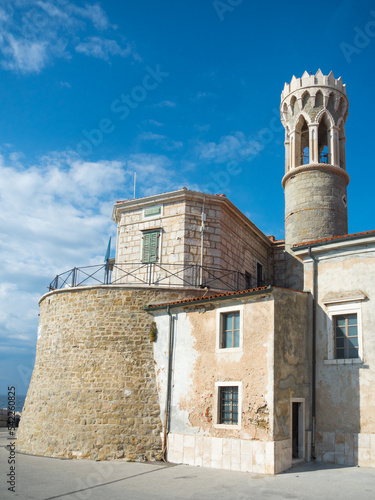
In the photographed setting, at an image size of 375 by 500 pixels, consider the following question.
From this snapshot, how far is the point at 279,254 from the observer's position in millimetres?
27500

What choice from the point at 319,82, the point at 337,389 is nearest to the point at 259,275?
the point at 319,82

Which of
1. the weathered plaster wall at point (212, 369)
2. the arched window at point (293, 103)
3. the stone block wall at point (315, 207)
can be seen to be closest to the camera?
the weathered plaster wall at point (212, 369)

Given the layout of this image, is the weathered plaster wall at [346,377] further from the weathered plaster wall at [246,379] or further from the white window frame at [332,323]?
the weathered plaster wall at [246,379]

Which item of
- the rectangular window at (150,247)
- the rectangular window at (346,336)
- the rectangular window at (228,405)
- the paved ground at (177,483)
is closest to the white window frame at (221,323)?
the rectangular window at (228,405)

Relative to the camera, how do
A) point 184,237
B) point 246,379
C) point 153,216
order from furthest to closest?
point 153,216 < point 184,237 < point 246,379

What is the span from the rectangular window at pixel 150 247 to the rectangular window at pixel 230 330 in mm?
6670

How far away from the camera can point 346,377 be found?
14180 mm

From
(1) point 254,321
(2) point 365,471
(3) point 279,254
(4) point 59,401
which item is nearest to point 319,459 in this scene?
(2) point 365,471

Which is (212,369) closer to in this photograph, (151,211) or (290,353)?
(290,353)

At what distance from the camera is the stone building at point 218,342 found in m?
14.0

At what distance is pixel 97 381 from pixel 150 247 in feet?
22.1

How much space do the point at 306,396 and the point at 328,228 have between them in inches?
355

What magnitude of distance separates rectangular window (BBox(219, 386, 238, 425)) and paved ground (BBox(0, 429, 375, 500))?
149cm

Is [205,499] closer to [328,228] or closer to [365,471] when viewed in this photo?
[365,471]
